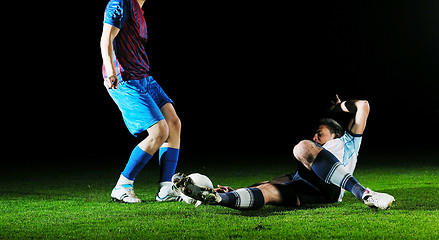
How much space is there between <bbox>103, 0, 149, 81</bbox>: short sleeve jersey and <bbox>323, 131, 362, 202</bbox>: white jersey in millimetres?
1480

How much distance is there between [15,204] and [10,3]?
8.67 metres

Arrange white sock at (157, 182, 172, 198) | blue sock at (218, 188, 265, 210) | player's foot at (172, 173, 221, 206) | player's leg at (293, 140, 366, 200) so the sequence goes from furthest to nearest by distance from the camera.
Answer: white sock at (157, 182, 172, 198) → player's leg at (293, 140, 366, 200) → blue sock at (218, 188, 265, 210) → player's foot at (172, 173, 221, 206)

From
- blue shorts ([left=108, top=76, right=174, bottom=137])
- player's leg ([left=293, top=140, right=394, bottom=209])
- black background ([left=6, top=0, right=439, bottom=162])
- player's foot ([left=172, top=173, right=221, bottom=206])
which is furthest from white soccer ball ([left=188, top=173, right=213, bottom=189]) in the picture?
black background ([left=6, top=0, right=439, bottom=162])

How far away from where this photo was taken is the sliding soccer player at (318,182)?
3.21 m

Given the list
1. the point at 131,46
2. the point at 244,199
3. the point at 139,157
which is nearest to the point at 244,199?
the point at 244,199

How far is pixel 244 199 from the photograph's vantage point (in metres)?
3.26

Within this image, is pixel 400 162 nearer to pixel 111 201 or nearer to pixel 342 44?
pixel 111 201

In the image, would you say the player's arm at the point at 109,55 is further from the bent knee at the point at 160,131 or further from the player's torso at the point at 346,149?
the player's torso at the point at 346,149

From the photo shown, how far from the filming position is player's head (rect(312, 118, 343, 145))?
153 inches

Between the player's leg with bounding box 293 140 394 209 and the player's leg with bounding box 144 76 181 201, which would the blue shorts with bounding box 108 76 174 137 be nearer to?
the player's leg with bounding box 144 76 181 201

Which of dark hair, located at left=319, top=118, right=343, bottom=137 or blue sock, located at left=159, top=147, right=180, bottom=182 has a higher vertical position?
dark hair, located at left=319, top=118, right=343, bottom=137

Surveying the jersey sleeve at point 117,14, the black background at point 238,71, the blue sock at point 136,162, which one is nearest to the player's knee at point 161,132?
the blue sock at point 136,162

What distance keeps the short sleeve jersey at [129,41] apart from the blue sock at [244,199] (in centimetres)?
135

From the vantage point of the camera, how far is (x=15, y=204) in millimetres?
4184
